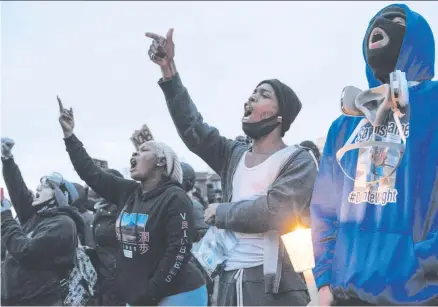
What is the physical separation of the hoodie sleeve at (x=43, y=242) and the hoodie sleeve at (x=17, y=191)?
0.50 m

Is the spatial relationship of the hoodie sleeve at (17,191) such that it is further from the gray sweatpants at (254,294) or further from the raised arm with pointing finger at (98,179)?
the gray sweatpants at (254,294)

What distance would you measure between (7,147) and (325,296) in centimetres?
451

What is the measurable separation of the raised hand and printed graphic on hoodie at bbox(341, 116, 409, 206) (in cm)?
156

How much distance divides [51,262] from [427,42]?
13.3ft


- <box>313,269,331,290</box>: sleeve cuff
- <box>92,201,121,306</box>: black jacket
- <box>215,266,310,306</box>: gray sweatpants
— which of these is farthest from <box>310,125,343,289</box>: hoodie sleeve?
<box>92,201,121,306</box>: black jacket

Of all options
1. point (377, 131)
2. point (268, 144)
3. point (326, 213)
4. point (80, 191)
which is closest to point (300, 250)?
point (326, 213)

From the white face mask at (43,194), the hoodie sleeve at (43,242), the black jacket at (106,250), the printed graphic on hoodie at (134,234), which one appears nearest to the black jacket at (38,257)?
the hoodie sleeve at (43,242)

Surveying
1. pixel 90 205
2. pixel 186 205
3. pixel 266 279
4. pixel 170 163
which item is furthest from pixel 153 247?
pixel 90 205

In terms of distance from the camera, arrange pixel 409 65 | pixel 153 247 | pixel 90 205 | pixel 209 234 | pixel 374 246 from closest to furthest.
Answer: pixel 374 246, pixel 409 65, pixel 209 234, pixel 153 247, pixel 90 205

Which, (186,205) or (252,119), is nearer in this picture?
(252,119)

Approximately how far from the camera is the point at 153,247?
14.5ft

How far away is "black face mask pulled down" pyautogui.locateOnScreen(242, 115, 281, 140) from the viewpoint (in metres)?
3.70

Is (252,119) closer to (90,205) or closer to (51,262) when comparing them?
(51,262)

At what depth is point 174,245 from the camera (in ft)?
14.4
